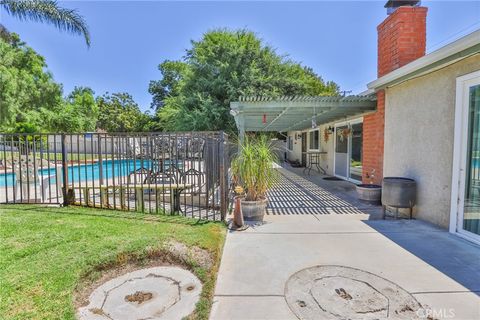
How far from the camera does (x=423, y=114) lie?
16.7 ft

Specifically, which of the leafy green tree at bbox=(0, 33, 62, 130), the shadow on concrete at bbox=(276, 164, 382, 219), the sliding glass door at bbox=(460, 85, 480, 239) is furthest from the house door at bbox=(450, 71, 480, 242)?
the leafy green tree at bbox=(0, 33, 62, 130)

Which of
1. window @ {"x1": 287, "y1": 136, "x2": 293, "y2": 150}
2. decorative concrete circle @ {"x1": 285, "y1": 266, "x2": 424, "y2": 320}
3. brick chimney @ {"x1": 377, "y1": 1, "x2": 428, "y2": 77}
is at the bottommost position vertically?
decorative concrete circle @ {"x1": 285, "y1": 266, "x2": 424, "y2": 320}

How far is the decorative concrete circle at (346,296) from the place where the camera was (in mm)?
2375

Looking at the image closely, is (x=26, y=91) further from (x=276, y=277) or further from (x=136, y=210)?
(x=276, y=277)

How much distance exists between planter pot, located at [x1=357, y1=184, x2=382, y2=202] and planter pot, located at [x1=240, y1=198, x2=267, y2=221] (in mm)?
3004

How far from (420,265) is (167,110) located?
1824 centimetres

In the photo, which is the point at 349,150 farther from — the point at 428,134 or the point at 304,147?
the point at 304,147

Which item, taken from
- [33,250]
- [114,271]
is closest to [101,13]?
[33,250]

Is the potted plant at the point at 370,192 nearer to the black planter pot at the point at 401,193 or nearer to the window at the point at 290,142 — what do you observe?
the black planter pot at the point at 401,193

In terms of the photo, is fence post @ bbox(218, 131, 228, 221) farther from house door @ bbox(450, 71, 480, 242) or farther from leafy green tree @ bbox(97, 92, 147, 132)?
leafy green tree @ bbox(97, 92, 147, 132)

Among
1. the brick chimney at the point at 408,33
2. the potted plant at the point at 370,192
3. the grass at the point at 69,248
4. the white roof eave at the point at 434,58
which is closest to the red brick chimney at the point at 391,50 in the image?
the brick chimney at the point at 408,33

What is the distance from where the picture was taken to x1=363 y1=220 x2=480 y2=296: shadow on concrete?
308 centimetres

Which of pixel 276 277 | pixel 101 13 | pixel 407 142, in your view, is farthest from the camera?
pixel 101 13

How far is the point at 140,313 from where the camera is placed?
→ 94.9 inches
